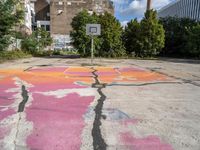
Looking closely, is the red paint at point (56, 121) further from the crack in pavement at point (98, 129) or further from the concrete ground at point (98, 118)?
the crack in pavement at point (98, 129)

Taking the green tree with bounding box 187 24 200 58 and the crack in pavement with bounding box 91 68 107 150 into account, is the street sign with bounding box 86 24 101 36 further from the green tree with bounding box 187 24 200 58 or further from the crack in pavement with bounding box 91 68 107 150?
the green tree with bounding box 187 24 200 58

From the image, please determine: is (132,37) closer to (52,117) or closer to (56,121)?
(52,117)

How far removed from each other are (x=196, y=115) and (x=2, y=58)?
21.3m

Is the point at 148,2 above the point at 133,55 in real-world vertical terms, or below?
above

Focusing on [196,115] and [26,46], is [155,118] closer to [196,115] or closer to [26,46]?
[196,115]

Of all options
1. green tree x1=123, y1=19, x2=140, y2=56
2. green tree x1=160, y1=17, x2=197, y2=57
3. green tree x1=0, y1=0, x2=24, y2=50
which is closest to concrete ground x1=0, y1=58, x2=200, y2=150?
green tree x1=0, y1=0, x2=24, y2=50

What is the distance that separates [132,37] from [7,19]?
15.7m

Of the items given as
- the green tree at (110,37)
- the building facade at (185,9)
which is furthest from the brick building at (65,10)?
the building facade at (185,9)

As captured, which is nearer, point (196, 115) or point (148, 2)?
point (196, 115)

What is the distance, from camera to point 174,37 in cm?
3872

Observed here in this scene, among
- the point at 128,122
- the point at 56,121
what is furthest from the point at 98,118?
the point at 56,121

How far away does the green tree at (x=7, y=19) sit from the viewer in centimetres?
2389

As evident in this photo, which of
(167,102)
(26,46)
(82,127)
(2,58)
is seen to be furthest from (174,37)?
(82,127)

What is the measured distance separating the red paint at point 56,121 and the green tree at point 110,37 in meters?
24.6
